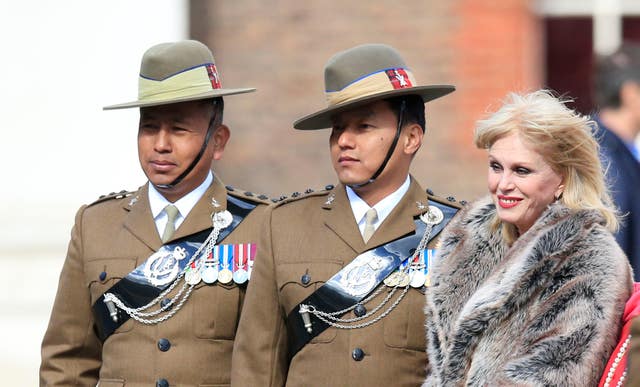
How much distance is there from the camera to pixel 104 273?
5211 mm

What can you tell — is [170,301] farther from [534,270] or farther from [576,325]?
[576,325]

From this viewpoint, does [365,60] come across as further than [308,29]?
No

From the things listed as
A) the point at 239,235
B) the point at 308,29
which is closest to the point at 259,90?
the point at 308,29

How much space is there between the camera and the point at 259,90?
9516mm

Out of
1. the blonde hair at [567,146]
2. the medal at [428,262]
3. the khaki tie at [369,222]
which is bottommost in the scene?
the medal at [428,262]

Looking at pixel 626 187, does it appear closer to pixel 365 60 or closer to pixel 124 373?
pixel 365 60

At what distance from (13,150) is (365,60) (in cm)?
466

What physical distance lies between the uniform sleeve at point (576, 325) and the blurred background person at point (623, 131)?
1.83 metres

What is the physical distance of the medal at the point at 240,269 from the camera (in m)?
5.14

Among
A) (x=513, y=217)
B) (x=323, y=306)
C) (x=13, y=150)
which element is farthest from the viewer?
(x=13, y=150)

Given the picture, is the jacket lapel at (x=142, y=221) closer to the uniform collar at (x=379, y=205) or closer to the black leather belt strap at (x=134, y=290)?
the black leather belt strap at (x=134, y=290)

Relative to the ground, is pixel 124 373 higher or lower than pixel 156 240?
lower

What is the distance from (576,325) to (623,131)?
2761 mm

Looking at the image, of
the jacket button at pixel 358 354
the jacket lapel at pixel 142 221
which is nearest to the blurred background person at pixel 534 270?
the jacket button at pixel 358 354
